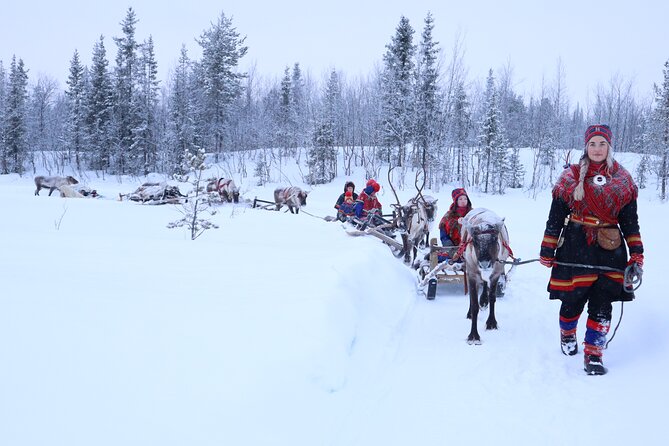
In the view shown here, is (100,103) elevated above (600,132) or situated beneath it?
elevated above

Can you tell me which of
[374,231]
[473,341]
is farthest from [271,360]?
[374,231]

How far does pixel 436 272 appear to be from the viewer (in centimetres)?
647

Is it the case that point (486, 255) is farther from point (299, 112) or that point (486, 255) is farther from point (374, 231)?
point (299, 112)

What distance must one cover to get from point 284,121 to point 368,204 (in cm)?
3286

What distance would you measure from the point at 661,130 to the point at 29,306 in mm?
34285

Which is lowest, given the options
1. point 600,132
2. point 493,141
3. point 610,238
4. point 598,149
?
point 610,238

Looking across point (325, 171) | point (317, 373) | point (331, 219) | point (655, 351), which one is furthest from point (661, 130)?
point (317, 373)

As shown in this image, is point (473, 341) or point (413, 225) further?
point (413, 225)

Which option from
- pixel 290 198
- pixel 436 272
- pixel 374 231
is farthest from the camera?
pixel 290 198

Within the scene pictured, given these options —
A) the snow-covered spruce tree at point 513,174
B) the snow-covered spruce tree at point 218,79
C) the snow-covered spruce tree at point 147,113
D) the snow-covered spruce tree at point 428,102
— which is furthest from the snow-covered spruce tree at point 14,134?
the snow-covered spruce tree at point 513,174

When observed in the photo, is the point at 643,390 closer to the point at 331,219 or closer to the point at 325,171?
the point at 331,219

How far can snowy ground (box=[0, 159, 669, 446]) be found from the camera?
2145 mm

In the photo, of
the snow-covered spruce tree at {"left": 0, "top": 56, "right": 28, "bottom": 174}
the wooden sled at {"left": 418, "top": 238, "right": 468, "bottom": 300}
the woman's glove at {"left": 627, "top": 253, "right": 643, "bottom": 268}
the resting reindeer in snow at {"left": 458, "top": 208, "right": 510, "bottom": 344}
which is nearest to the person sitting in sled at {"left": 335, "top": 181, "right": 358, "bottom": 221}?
the wooden sled at {"left": 418, "top": 238, "right": 468, "bottom": 300}

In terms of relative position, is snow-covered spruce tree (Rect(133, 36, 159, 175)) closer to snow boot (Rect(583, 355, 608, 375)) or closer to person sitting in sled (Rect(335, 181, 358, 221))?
person sitting in sled (Rect(335, 181, 358, 221))
